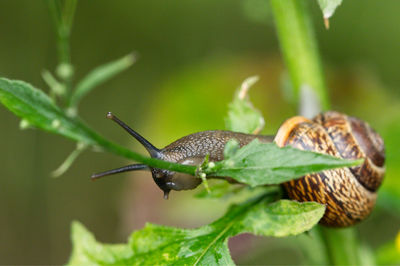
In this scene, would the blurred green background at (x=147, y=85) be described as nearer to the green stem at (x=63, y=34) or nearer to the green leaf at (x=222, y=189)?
the green leaf at (x=222, y=189)

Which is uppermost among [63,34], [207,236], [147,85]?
[147,85]

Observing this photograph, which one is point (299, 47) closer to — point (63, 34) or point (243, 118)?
point (243, 118)

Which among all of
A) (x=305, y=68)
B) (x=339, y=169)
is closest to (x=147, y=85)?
(x=305, y=68)

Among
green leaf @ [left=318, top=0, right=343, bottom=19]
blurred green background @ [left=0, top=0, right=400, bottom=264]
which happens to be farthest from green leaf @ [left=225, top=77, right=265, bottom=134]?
blurred green background @ [left=0, top=0, right=400, bottom=264]

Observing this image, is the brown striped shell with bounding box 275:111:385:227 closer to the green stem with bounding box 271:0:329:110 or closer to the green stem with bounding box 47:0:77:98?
the green stem with bounding box 271:0:329:110

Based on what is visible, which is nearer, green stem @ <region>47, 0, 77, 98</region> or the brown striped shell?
green stem @ <region>47, 0, 77, 98</region>

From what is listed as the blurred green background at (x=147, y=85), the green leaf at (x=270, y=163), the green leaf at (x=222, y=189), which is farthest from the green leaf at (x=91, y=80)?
the blurred green background at (x=147, y=85)
